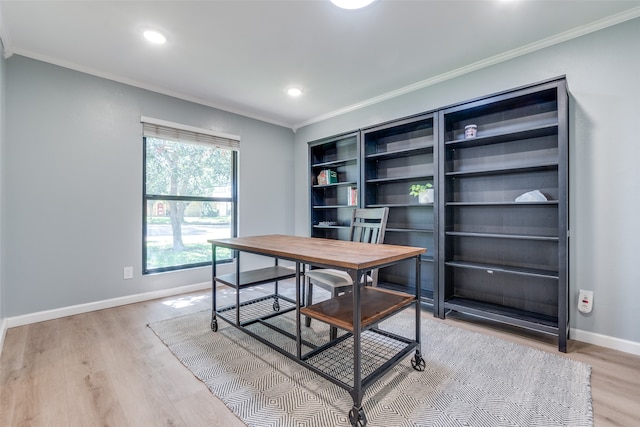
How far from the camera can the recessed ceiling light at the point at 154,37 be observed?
7.00 feet

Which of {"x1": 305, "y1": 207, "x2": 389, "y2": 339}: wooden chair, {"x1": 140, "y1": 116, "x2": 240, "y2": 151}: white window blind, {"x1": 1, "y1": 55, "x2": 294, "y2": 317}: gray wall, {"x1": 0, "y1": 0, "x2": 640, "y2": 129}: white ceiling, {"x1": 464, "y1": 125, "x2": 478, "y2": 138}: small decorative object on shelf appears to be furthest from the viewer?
{"x1": 140, "y1": 116, "x2": 240, "y2": 151}: white window blind

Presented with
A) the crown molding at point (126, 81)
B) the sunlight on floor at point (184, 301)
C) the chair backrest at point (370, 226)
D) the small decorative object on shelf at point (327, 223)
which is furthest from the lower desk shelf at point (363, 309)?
the crown molding at point (126, 81)

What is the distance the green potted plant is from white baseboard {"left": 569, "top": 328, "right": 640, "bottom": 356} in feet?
4.92

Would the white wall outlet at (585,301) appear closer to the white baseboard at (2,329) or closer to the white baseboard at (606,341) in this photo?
the white baseboard at (606,341)

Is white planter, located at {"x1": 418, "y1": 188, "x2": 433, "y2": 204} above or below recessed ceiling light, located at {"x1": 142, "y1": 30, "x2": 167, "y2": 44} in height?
below

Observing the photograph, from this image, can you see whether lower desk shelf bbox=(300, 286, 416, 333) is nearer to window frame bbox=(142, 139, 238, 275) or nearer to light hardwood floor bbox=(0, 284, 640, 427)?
light hardwood floor bbox=(0, 284, 640, 427)

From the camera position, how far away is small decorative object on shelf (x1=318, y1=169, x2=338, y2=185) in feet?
12.8

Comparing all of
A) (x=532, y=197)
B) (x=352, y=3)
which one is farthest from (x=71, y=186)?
(x=532, y=197)

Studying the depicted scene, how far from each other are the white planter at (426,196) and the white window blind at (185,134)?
96.1 inches

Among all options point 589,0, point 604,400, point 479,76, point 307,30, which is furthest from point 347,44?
point 604,400

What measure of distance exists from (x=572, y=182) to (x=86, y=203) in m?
4.23

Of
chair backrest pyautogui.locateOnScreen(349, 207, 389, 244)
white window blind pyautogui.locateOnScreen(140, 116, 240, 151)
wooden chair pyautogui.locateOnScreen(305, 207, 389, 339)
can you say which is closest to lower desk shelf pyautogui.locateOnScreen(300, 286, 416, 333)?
wooden chair pyautogui.locateOnScreen(305, 207, 389, 339)

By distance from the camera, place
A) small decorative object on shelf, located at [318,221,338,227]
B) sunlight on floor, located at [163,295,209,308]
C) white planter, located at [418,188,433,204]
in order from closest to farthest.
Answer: white planter, located at [418,188,433,204]
sunlight on floor, located at [163,295,209,308]
small decorative object on shelf, located at [318,221,338,227]

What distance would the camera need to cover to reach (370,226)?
91.4 inches
